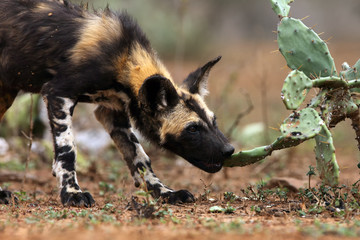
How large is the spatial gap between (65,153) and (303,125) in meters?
2.38

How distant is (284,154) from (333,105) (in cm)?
401

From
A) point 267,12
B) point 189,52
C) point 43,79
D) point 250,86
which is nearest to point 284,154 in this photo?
point 43,79

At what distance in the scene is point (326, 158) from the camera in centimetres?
445

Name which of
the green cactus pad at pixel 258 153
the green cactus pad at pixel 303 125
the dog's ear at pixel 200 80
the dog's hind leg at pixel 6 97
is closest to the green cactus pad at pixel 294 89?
the green cactus pad at pixel 303 125

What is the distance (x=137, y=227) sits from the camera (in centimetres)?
382

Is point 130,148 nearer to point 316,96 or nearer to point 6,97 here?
point 6,97

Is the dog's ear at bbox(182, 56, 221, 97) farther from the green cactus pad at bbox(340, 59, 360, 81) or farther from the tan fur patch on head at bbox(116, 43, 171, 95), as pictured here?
the green cactus pad at bbox(340, 59, 360, 81)

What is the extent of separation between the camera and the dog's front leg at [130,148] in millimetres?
5762

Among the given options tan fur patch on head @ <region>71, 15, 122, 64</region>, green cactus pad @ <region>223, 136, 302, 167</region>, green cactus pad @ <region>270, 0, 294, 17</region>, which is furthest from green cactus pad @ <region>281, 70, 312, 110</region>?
tan fur patch on head @ <region>71, 15, 122, 64</region>

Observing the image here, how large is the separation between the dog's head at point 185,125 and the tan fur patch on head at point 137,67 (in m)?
0.26

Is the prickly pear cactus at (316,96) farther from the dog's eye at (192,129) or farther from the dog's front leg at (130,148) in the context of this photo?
the dog's front leg at (130,148)

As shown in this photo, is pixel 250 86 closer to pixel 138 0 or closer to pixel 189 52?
pixel 189 52

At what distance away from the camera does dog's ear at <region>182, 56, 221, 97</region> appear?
5812mm

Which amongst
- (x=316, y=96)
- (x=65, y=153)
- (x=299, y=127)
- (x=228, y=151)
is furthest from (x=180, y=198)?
(x=316, y=96)
